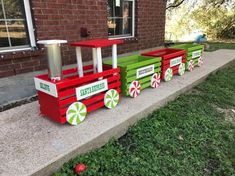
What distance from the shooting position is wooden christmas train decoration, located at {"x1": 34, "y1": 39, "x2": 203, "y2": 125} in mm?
2035

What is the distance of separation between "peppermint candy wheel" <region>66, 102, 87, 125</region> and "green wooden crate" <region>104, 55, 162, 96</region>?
71cm

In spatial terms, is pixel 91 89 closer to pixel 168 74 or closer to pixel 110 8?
pixel 168 74

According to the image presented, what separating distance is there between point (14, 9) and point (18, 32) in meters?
0.36

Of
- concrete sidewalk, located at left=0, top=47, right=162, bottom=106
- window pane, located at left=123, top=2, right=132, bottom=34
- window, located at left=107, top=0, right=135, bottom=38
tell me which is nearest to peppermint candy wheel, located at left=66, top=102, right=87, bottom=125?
concrete sidewalk, located at left=0, top=47, right=162, bottom=106

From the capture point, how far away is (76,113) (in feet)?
6.95

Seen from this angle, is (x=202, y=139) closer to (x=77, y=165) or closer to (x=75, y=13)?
(x=77, y=165)

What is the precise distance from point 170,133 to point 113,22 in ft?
11.3

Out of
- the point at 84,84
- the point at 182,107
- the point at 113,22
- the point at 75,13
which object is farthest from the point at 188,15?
the point at 84,84

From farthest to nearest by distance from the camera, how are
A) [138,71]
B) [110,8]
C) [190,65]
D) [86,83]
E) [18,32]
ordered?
1. [110,8]
2. [190,65]
3. [18,32]
4. [138,71]
5. [86,83]

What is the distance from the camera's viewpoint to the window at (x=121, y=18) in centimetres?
485

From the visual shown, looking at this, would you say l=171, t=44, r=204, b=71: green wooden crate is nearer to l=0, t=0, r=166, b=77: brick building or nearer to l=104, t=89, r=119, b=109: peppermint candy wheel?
l=0, t=0, r=166, b=77: brick building

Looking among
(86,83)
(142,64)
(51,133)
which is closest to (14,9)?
(86,83)

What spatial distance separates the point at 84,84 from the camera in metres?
2.20

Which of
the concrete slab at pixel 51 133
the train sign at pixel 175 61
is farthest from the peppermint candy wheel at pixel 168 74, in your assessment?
the concrete slab at pixel 51 133
